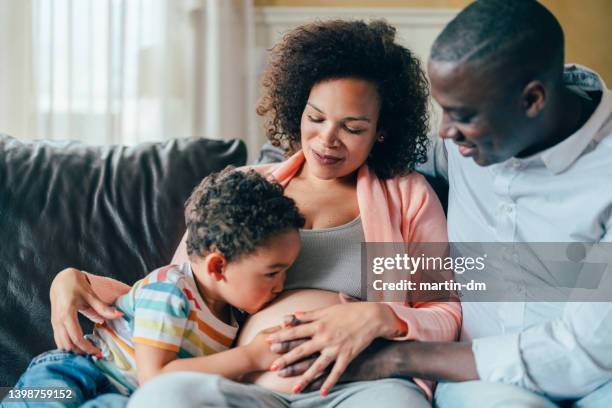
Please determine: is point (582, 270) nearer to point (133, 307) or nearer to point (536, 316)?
point (536, 316)

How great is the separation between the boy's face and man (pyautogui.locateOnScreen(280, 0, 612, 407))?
210 millimetres

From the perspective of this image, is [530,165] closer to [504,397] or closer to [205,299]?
[504,397]

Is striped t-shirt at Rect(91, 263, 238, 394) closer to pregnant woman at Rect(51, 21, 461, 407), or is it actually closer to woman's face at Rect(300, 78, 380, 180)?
pregnant woman at Rect(51, 21, 461, 407)

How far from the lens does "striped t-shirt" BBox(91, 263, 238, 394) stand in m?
1.28

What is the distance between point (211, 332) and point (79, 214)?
20.9 inches

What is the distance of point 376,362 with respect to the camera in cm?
131

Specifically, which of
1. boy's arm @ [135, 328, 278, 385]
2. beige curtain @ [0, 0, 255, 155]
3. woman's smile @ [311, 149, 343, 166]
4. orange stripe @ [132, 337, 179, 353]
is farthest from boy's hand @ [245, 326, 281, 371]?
beige curtain @ [0, 0, 255, 155]

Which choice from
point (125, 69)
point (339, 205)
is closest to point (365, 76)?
point (339, 205)

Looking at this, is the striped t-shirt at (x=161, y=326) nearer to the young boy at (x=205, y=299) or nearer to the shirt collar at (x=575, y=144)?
the young boy at (x=205, y=299)

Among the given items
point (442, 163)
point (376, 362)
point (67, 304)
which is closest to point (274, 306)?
point (376, 362)

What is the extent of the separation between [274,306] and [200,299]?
15cm

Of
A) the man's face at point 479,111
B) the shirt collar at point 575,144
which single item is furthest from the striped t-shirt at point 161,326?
the shirt collar at point 575,144

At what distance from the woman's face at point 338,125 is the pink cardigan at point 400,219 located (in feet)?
0.26

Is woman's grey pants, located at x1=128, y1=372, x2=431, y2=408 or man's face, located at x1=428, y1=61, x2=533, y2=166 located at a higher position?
man's face, located at x1=428, y1=61, x2=533, y2=166
